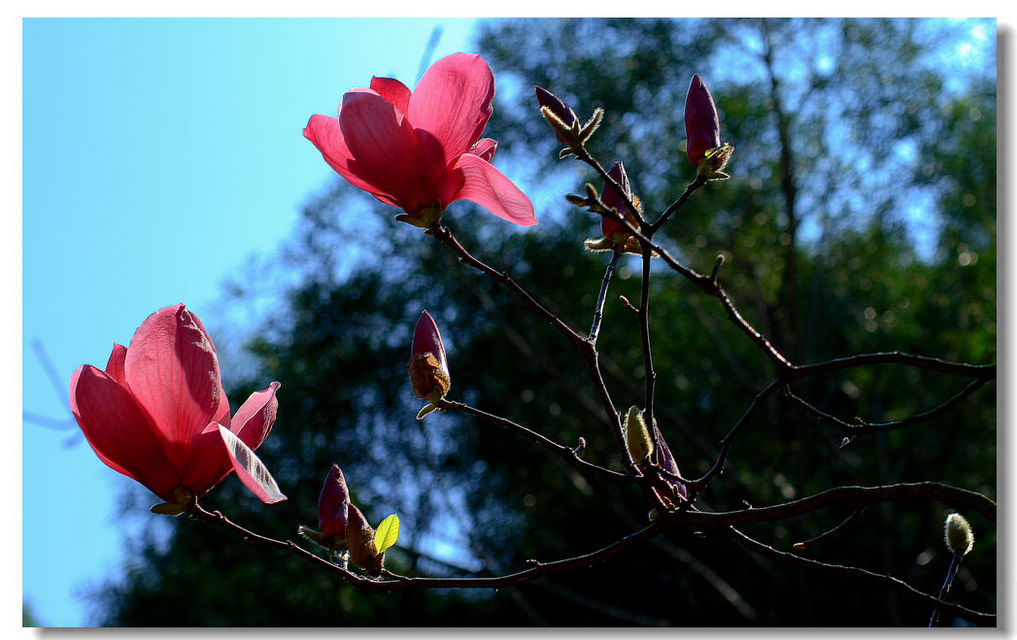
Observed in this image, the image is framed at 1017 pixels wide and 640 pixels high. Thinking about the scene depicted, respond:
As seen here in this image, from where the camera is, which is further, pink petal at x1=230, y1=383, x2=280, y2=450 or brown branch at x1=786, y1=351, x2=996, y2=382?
pink petal at x1=230, y1=383, x2=280, y2=450

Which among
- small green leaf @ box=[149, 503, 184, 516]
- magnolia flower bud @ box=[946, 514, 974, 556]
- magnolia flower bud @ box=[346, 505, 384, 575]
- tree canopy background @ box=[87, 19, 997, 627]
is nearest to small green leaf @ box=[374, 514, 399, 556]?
magnolia flower bud @ box=[346, 505, 384, 575]

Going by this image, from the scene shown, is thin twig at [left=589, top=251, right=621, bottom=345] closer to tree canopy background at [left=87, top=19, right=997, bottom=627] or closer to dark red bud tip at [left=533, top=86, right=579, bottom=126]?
dark red bud tip at [left=533, top=86, right=579, bottom=126]

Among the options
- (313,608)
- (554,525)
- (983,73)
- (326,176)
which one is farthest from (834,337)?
(313,608)

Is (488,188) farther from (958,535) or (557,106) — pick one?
(958,535)

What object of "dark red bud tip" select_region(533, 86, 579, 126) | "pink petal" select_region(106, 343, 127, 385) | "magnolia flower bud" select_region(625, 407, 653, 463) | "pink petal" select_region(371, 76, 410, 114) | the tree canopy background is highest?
the tree canopy background

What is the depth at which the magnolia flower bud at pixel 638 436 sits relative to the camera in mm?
451

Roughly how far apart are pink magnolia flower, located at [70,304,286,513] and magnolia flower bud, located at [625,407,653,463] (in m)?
0.18

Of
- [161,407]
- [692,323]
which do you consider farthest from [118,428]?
[692,323]

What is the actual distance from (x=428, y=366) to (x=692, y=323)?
316 centimetres

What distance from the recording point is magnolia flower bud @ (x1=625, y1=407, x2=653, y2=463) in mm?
451

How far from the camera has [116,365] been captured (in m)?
0.46

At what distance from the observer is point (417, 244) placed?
3533 millimetres

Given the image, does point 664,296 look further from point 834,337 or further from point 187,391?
point 187,391

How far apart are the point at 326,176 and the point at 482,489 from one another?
1405 mm
